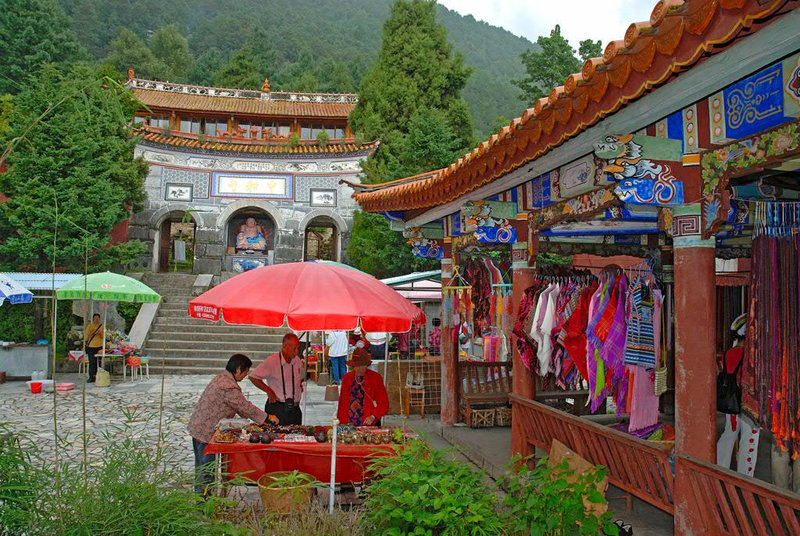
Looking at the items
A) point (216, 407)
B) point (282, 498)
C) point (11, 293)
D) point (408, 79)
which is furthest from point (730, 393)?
point (408, 79)

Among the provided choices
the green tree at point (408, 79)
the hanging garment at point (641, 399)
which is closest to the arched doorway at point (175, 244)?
the green tree at point (408, 79)

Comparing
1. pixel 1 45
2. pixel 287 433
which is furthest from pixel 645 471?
pixel 1 45

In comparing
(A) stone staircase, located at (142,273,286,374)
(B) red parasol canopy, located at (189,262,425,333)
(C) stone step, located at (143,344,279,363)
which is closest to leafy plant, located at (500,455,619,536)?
(B) red parasol canopy, located at (189,262,425,333)

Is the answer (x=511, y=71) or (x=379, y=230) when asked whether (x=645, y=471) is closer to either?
(x=379, y=230)

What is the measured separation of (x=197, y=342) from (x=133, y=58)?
3161cm

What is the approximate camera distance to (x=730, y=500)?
3174 mm

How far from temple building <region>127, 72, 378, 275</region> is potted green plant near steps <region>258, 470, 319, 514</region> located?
19.2 m

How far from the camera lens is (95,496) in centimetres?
285

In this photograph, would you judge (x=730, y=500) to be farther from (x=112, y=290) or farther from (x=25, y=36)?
(x=25, y=36)

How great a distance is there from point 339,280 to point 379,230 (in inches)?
450

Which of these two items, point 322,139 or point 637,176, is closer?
point 637,176

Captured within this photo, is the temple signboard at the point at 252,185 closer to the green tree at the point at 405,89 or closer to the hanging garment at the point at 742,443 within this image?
the green tree at the point at 405,89

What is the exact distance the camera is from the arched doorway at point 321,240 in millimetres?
24392

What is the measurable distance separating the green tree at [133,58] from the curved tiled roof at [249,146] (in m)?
17.7
